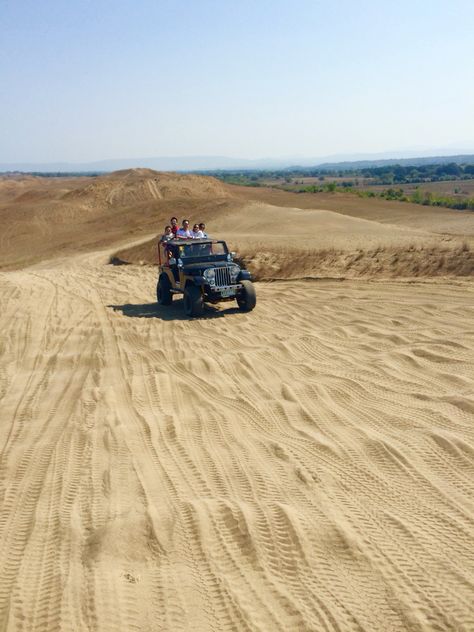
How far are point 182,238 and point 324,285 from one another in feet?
12.7

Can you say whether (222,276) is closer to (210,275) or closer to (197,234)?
(210,275)

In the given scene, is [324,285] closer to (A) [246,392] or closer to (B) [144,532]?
(A) [246,392]

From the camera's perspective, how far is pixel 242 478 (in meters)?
5.76

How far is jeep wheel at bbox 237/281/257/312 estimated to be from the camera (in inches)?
525

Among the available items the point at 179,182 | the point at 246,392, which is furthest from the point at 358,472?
the point at 179,182

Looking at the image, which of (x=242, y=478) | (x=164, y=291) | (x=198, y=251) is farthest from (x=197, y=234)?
(x=242, y=478)

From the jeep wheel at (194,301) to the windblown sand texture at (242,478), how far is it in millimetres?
1399

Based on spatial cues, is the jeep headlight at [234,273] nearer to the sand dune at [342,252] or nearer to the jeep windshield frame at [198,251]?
the jeep windshield frame at [198,251]

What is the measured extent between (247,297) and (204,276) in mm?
984

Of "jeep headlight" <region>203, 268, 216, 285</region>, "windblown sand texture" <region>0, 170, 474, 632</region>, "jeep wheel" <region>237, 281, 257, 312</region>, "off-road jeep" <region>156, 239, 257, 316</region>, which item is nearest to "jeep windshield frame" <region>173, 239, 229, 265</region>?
"off-road jeep" <region>156, 239, 257, 316</region>

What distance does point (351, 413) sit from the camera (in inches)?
285

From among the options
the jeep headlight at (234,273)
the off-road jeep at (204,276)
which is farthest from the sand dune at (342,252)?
the jeep headlight at (234,273)

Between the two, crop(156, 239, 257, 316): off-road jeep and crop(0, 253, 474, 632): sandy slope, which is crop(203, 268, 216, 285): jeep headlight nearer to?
crop(156, 239, 257, 316): off-road jeep

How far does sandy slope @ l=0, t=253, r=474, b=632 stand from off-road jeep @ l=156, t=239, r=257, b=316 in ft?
6.55
